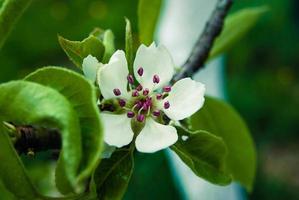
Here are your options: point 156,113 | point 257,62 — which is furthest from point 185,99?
point 257,62

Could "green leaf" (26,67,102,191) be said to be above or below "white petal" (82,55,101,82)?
above

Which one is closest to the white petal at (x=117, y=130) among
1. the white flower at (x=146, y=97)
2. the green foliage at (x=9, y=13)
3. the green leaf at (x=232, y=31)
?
the white flower at (x=146, y=97)

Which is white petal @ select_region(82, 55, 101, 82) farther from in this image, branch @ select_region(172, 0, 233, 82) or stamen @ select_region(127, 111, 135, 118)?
branch @ select_region(172, 0, 233, 82)

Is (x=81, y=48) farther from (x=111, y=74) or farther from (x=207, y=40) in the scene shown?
(x=207, y=40)

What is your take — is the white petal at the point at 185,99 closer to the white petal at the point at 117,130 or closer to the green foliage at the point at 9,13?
the white petal at the point at 117,130

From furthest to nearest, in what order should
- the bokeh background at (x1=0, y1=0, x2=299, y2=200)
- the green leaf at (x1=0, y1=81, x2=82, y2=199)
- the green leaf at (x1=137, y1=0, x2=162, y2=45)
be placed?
1. the bokeh background at (x1=0, y1=0, x2=299, y2=200)
2. the green leaf at (x1=137, y1=0, x2=162, y2=45)
3. the green leaf at (x1=0, y1=81, x2=82, y2=199)

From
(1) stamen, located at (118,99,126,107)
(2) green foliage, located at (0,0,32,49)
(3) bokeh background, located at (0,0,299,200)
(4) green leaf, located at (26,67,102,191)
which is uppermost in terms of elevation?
(2) green foliage, located at (0,0,32,49)

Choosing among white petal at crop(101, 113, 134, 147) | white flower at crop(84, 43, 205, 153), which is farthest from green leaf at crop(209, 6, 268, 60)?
white petal at crop(101, 113, 134, 147)
